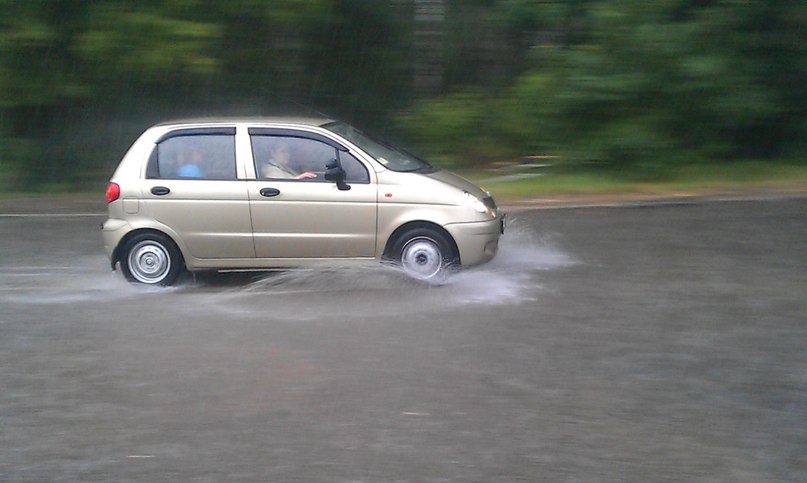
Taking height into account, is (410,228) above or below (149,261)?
above

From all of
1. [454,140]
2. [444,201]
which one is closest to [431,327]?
[444,201]

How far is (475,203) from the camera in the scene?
9141 millimetres

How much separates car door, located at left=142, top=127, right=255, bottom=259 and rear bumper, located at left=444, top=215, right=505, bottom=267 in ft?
6.73

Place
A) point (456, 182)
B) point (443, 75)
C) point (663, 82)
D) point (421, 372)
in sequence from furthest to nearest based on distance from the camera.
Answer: point (443, 75)
point (663, 82)
point (456, 182)
point (421, 372)

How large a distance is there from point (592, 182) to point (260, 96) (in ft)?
20.8

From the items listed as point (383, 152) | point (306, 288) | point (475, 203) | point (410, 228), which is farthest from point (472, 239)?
point (306, 288)

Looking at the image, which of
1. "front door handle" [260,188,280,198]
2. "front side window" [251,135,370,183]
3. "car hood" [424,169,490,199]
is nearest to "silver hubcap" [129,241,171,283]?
"front door handle" [260,188,280,198]

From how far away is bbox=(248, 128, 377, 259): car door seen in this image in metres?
9.04

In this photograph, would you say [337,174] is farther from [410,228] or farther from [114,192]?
[114,192]

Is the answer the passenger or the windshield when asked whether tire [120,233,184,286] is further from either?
the windshield

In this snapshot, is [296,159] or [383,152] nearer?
[296,159]

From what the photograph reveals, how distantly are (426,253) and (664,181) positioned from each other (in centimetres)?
729

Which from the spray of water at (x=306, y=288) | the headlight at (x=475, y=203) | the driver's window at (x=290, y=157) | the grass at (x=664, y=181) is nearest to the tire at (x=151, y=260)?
the spray of water at (x=306, y=288)

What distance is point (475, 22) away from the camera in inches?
713
